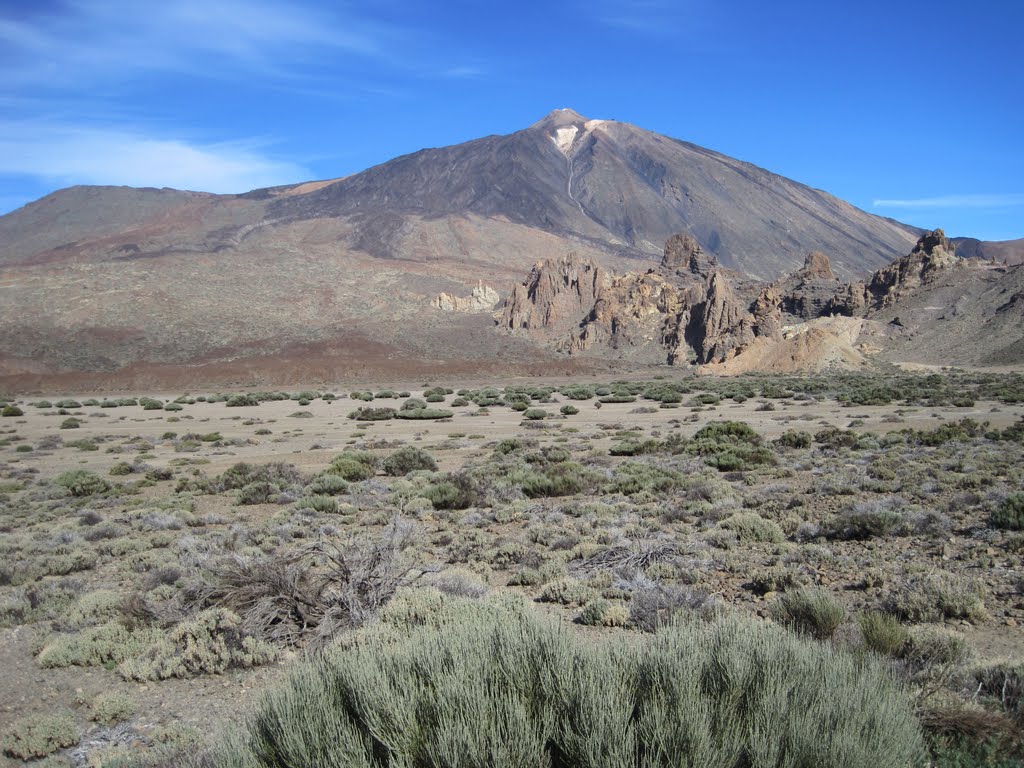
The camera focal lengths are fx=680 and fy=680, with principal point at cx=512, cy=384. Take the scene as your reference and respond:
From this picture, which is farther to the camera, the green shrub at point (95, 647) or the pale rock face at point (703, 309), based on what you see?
the pale rock face at point (703, 309)

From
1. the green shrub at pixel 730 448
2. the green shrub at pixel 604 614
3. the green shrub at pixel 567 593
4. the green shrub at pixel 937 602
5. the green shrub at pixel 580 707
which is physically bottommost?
the green shrub at pixel 567 593

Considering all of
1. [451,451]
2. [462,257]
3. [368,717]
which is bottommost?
[451,451]

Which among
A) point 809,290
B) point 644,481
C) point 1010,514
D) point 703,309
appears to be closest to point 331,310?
point 703,309

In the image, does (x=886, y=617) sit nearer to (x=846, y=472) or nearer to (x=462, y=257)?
(x=846, y=472)

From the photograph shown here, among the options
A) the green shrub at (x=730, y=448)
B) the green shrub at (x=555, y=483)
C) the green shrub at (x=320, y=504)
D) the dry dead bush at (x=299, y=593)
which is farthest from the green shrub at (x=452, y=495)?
the green shrub at (x=730, y=448)

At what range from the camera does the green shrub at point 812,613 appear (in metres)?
5.43

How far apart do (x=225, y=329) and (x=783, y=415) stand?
64.8m

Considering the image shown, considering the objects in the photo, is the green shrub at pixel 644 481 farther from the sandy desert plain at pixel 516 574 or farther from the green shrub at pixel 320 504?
the green shrub at pixel 320 504

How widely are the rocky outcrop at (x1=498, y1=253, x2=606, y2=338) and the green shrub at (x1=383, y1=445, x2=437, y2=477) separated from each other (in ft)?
209

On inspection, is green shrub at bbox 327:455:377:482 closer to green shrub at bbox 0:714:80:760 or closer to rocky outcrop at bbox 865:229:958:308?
green shrub at bbox 0:714:80:760

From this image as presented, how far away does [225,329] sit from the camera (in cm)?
7631

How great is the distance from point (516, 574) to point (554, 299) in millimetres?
76927

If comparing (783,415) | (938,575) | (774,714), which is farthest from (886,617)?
(783,415)

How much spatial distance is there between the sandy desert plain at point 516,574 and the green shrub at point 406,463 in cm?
9
